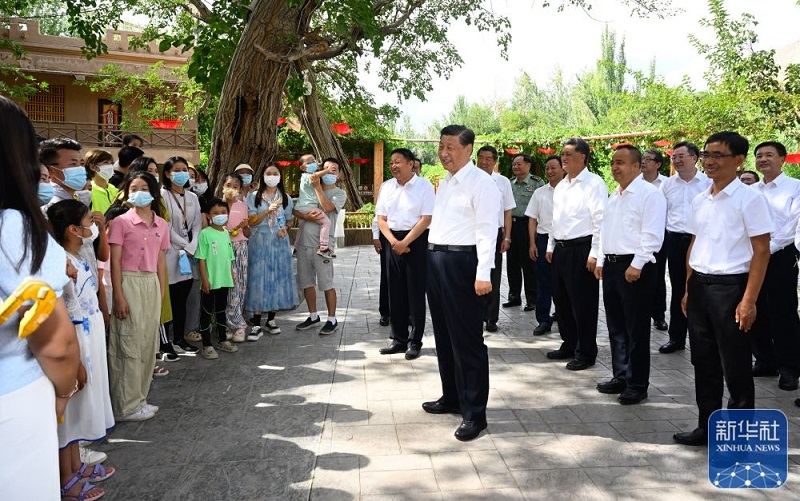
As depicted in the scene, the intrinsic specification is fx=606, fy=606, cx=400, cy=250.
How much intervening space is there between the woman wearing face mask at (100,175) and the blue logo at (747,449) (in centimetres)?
433

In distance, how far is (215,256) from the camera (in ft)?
18.1

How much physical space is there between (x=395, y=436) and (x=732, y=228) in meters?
2.36

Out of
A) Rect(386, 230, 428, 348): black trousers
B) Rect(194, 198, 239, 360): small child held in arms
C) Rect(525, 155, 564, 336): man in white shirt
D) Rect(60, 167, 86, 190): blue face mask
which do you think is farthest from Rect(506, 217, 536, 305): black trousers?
Rect(60, 167, 86, 190): blue face mask

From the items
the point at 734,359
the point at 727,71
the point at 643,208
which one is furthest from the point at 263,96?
the point at 727,71

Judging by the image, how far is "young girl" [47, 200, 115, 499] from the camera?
3078 millimetres

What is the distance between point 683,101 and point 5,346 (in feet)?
42.8

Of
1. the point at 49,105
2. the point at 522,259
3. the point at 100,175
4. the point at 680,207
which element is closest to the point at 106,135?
the point at 49,105

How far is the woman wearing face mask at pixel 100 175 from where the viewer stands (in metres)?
4.51

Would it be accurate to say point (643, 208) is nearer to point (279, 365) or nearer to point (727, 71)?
point (279, 365)

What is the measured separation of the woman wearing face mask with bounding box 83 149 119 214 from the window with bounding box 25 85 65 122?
18.9 m

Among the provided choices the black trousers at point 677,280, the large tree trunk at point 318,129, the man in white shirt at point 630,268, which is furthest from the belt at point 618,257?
the large tree trunk at point 318,129

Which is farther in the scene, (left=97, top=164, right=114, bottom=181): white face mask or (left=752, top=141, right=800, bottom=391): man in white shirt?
(left=752, top=141, right=800, bottom=391): man in white shirt

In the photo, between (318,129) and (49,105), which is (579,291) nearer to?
(318,129)

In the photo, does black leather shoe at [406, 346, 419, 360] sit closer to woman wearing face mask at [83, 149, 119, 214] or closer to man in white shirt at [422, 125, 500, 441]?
man in white shirt at [422, 125, 500, 441]
